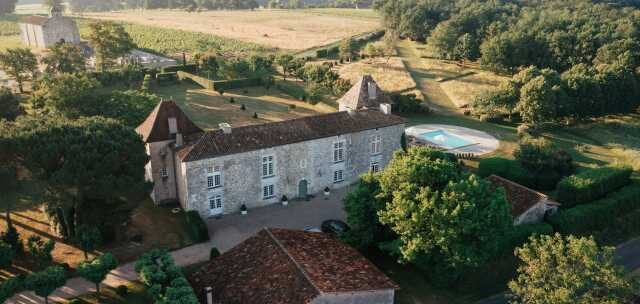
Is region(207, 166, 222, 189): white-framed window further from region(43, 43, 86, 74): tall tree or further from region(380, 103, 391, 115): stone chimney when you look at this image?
region(43, 43, 86, 74): tall tree

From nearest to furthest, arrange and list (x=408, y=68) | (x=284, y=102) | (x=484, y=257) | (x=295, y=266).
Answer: (x=295, y=266) → (x=484, y=257) → (x=284, y=102) → (x=408, y=68)

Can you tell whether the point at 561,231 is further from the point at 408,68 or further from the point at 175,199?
the point at 408,68

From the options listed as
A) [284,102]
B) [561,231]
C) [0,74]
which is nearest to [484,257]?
[561,231]

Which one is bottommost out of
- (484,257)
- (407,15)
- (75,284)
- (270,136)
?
(75,284)

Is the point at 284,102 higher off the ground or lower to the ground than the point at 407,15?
lower

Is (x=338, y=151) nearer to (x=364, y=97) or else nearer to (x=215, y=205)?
(x=364, y=97)

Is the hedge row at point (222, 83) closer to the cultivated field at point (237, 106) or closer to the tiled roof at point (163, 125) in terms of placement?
the cultivated field at point (237, 106)

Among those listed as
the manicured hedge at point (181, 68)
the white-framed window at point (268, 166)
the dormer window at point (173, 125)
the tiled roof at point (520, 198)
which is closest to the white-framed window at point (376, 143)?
the white-framed window at point (268, 166)
